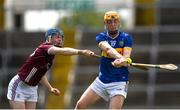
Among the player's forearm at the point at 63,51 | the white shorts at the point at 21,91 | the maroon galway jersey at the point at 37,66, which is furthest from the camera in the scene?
the white shorts at the point at 21,91

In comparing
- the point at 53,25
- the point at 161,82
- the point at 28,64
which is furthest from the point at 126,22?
the point at 28,64

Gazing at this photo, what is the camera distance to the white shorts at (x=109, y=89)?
13.3m

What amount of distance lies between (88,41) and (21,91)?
34.0 ft

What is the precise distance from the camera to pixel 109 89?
13.4 meters

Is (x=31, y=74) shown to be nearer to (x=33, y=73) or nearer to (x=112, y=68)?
(x=33, y=73)

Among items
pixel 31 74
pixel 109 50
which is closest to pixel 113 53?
pixel 109 50

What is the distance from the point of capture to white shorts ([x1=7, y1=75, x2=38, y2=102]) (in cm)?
1361

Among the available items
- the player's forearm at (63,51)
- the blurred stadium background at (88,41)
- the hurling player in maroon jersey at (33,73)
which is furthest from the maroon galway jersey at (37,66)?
the blurred stadium background at (88,41)

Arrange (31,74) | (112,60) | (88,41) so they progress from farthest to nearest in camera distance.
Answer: (88,41) → (31,74) → (112,60)

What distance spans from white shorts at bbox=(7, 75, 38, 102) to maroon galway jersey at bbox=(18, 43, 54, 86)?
83mm

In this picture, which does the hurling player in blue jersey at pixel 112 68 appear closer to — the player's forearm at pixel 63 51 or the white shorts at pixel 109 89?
the white shorts at pixel 109 89

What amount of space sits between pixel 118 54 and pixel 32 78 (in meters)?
1.43

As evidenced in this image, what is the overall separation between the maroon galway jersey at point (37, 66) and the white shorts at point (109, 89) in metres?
0.78

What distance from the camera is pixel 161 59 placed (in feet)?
75.1
